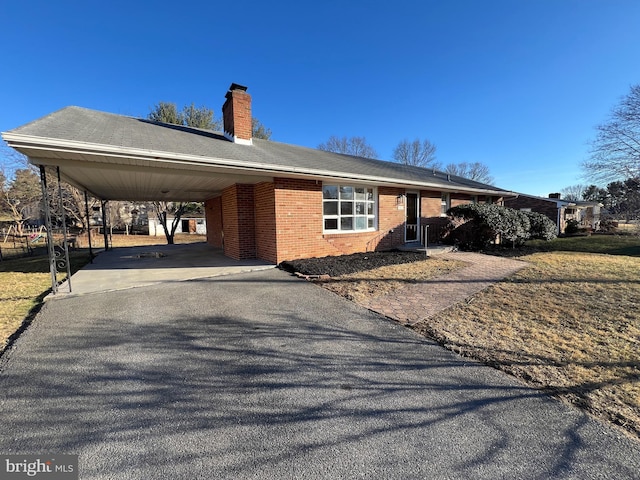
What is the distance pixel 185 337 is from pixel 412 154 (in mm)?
34984

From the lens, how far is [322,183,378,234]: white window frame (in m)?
9.15

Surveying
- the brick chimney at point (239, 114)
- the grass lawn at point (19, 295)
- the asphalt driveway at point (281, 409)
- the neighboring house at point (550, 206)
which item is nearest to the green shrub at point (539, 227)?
the neighboring house at point (550, 206)

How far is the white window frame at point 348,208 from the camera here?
9148 mm

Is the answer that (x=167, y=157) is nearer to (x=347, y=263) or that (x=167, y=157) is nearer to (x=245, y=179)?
Result: (x=245, y=179)

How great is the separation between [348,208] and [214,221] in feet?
24.0

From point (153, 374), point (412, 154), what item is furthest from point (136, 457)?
point (412, 154)

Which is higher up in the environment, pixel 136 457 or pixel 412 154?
pixel 412 154

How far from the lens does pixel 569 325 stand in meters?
3.86

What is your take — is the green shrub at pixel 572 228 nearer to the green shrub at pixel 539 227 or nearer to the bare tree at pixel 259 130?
the green shrub at pixel 539 227

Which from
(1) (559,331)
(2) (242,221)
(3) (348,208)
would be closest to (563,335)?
(1) (559,331)

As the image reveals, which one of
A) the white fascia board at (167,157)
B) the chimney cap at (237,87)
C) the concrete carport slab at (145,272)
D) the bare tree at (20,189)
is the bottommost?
the concrete carport slab at (145,272)

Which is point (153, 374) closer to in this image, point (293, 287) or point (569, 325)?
point (293, 287)

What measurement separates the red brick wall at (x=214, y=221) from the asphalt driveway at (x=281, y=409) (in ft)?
29.6

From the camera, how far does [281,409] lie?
226 cm
